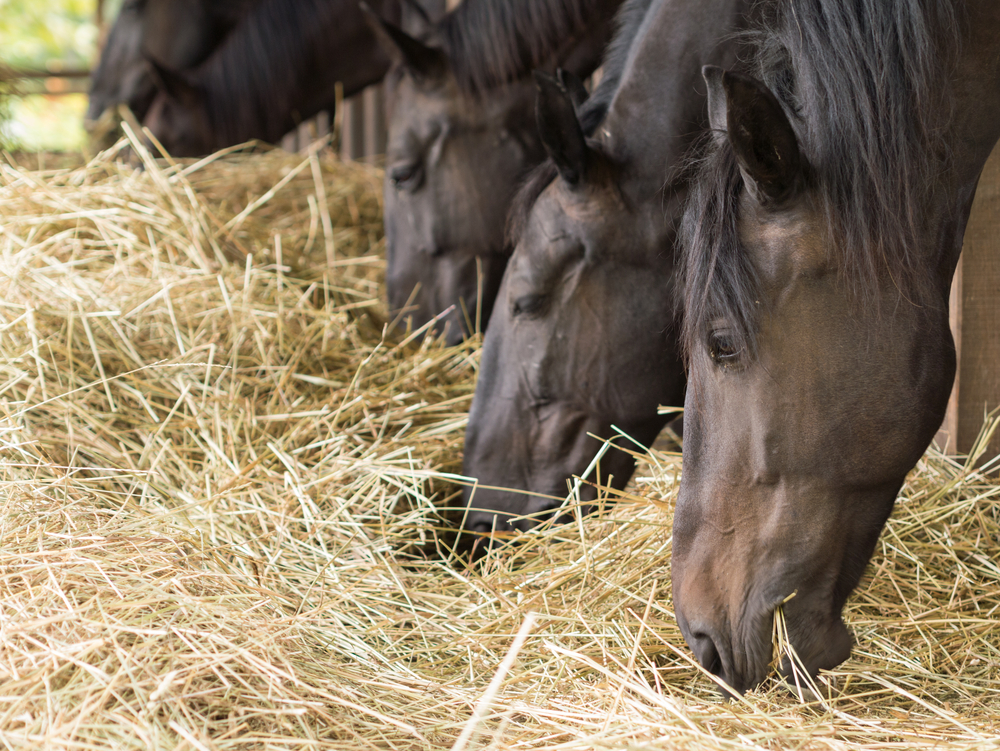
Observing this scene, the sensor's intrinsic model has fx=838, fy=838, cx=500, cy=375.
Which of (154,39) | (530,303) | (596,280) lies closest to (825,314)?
(596,280)

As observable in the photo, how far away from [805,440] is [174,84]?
12.9 ft

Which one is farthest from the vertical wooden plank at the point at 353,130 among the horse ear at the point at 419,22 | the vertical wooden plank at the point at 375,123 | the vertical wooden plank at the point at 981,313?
the vertical wooden plank at the point at 981,313

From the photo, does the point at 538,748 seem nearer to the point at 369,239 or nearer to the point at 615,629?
the point at 615,629

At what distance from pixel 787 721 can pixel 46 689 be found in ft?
3.22

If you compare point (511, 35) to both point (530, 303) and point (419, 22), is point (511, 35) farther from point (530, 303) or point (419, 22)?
point (530, 303)

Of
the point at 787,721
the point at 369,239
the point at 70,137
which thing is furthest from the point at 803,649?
the point at 70,137

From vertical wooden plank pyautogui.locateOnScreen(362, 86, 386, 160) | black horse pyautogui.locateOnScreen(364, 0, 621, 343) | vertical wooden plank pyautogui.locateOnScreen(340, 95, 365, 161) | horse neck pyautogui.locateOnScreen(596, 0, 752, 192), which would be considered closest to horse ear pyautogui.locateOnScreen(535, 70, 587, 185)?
horse neck pyautogui.locateOnScreen(596, 0, 752, 192)

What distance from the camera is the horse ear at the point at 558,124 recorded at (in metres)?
1.88

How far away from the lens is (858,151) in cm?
130

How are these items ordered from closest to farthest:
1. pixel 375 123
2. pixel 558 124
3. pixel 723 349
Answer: pixel 723 349, pixel 558 124, pixel 375 123

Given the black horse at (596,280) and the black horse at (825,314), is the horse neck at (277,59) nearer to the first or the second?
the black horse at (596,280)

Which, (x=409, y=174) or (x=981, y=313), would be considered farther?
(x=409, y=174)

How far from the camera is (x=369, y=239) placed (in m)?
4.07

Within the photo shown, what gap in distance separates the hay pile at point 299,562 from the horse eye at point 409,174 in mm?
488
